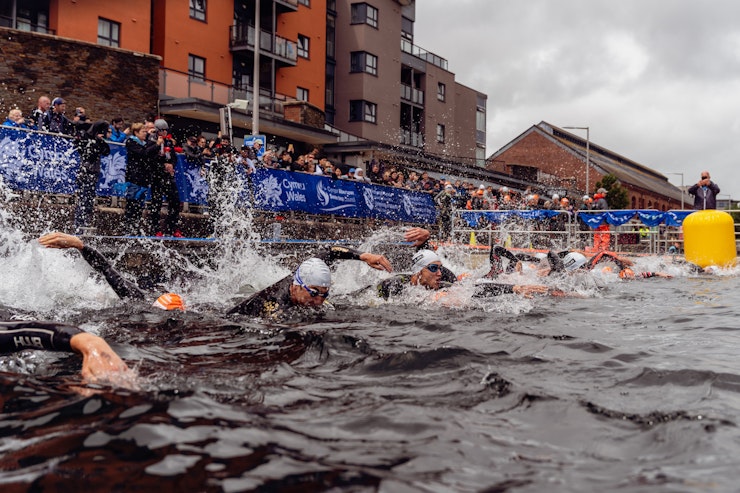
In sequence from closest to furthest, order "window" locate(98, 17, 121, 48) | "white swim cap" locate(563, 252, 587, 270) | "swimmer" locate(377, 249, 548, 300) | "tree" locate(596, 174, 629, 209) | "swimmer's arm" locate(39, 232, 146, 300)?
1. "swimmer's arm" locate(39, 232, 146, 300)
2. "swimmer" locate(377, 249, 548, 300)
3. "white swim cap" locate(563, 252, 587, 270)
4. "window" locate(98, 17, 121, 48)
5. "tree" locate(596, 174, 629, 209)

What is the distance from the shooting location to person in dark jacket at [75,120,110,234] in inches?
473

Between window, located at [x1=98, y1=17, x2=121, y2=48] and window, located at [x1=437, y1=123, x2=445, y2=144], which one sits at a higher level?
window, located at [x1=437, y1=123, x2=445, y2=144]

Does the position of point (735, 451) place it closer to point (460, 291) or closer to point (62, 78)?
point (460, 291)

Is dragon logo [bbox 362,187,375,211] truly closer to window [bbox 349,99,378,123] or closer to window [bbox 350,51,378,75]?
window [bbox 349,99,378,123]

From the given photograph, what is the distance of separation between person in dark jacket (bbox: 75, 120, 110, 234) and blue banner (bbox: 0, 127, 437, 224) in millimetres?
137

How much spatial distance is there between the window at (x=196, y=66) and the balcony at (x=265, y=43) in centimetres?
215

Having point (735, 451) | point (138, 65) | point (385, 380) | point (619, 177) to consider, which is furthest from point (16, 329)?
point (619, 177)

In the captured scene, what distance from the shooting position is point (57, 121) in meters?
12.9

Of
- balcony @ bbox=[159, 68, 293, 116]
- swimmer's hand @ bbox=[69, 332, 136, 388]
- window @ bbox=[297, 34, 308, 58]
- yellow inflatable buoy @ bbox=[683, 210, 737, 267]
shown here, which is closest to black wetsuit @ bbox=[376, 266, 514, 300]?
swimmer's hand @ bbox=[69, 332, 136, 388]

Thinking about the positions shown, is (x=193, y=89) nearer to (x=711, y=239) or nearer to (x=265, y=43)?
(x=265, y=43)

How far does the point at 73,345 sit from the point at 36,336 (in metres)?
0.34

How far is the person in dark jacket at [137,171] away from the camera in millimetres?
12773

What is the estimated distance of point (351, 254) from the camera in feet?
28.2

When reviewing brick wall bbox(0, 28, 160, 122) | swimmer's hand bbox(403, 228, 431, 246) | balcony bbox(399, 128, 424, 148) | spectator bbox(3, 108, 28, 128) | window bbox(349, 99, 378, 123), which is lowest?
swimmer's hand bbox(403, 228, 431, 246)
